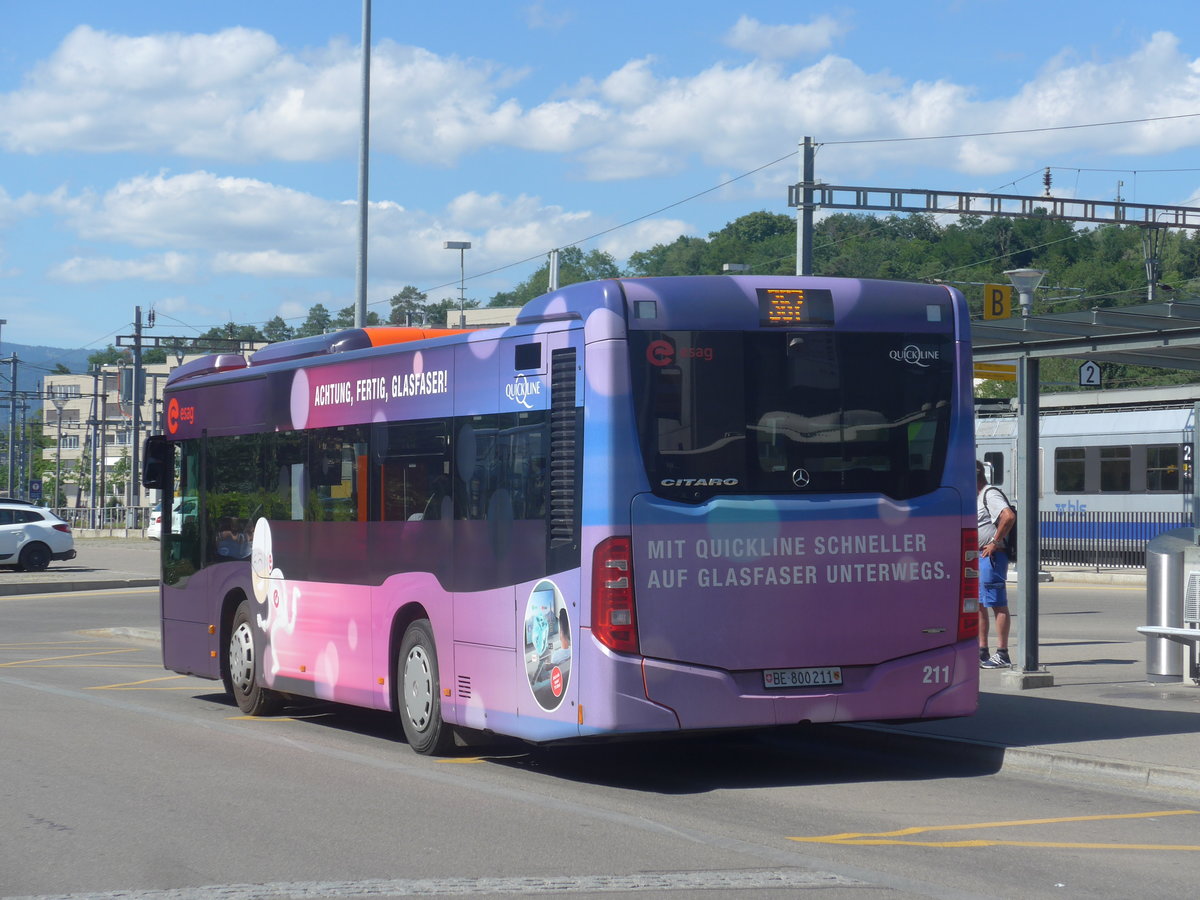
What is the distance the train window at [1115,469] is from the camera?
122 ft

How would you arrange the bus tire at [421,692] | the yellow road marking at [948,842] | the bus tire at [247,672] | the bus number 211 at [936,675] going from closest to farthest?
the yellow road marking at [948,842] < the bus number 211 at [936,675] < the bus tire at [421,692] < the bus tire at [247,672]

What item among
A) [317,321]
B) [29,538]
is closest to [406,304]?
[317,321]

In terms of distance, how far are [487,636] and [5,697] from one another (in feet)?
22.7

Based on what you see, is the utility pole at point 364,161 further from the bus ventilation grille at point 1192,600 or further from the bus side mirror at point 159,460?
the bus ventilation grille at point 1192,600

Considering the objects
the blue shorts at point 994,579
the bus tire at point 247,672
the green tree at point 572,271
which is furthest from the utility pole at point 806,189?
the green tree at point 572,271

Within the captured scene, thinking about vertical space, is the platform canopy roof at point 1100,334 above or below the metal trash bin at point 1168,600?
above

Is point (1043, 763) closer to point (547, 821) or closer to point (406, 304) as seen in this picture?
point (547, 821)

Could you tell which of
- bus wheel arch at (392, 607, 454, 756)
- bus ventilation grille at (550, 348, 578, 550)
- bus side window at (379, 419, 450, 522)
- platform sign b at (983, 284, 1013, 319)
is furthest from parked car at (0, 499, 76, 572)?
bus ventilation grille at (550, 348, 578, 550)

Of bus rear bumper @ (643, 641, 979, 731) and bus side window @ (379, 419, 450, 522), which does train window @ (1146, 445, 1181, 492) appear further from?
bus side window @ (379, 419, 450, 522)

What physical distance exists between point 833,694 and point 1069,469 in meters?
31.1

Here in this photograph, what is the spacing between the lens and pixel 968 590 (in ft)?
32.4

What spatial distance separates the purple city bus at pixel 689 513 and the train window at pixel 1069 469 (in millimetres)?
29899

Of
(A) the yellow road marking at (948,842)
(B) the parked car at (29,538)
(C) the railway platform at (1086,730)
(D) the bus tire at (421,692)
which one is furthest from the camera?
(B) the parked car at (29,538)

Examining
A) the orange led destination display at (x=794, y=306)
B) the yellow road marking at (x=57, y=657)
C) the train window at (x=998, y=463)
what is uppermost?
the orange led destination display at (x=794, y=306)
